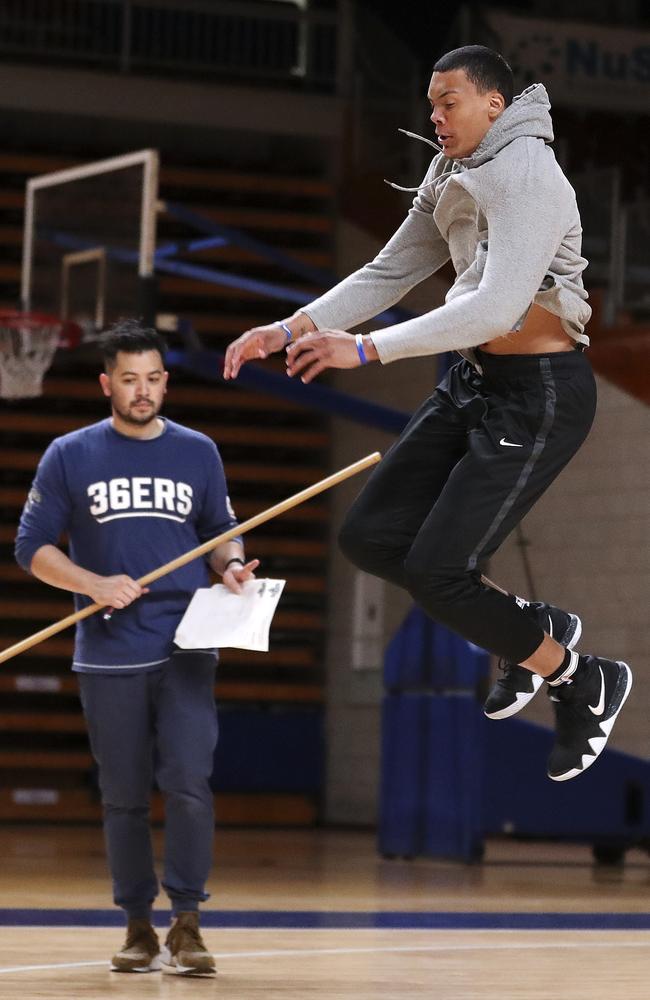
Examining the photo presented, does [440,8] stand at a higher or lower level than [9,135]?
higher

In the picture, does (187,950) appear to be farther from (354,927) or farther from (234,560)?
(354,927)

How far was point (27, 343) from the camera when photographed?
10.2m

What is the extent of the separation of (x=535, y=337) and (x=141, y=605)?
1807mm

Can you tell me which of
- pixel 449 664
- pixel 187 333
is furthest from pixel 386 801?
pixel 187 333

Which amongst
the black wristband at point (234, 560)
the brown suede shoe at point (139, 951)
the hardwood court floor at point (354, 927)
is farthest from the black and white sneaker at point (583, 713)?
the brown suede shoe at point (139, 951)

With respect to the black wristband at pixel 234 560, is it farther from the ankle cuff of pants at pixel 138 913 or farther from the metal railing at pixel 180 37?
the metal railing at pixel 180 37

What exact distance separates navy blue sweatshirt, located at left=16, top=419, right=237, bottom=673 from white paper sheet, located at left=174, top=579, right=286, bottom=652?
15 centimetres

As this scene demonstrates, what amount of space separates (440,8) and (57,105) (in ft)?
11.8

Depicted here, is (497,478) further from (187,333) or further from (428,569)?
(187,333)

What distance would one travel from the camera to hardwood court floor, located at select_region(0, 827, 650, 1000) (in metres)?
5.31

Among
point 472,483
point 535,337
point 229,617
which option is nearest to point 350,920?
point 229,617

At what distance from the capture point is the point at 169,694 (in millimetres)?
5707

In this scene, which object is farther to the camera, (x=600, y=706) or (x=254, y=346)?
(x=600, y=706)

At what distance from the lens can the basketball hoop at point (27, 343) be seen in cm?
1020
